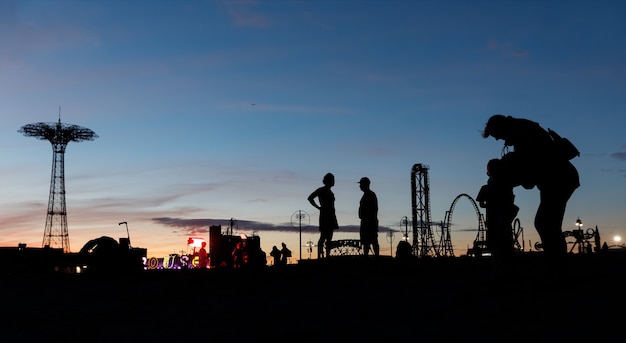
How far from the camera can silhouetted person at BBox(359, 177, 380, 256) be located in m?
14.8

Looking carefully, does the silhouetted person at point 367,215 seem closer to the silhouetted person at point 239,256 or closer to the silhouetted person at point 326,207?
the silhouetted person at point 326,207

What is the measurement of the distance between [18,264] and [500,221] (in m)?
23.1

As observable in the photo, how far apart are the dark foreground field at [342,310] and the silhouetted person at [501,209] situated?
14.8 inches

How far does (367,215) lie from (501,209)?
7.02 metres

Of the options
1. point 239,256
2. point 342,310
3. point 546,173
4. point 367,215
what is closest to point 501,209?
point 546,173

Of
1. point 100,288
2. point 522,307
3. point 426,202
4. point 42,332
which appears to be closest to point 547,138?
point 522,307

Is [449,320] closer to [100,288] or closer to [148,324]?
[148,324]

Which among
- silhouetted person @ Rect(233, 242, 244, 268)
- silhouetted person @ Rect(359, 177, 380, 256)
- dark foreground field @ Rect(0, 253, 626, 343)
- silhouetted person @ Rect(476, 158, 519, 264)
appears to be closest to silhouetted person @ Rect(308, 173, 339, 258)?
silhouetted person @ Rect(359, 177, 380, 256)

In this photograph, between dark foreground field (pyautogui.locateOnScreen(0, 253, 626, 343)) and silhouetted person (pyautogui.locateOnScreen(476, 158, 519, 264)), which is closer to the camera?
dark foreground field (pyautogui.locateOnScreen(0, 253, 626, 343))

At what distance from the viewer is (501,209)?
7.84 m

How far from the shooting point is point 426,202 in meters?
97.0

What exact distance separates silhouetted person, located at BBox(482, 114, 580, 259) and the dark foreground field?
1.88ft

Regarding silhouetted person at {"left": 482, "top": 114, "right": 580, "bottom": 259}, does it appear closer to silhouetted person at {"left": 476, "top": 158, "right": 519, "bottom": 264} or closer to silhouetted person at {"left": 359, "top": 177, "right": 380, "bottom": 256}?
silhouetted person at {"left": 476, "top": 158, "right": 519, "bottom": 264}

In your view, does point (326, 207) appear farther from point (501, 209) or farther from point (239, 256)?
point (239, 256)
